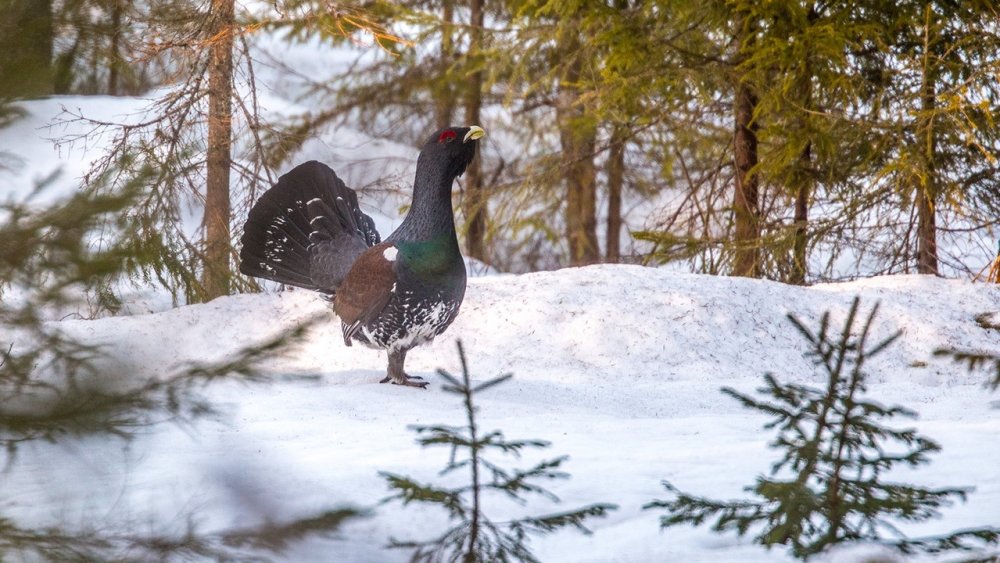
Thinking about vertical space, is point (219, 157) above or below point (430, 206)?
above

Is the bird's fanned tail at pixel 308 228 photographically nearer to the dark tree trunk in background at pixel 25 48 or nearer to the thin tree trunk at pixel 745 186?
the dark tree trunk in background at pixel 25 48

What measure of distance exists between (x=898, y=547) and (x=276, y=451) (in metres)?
2.42

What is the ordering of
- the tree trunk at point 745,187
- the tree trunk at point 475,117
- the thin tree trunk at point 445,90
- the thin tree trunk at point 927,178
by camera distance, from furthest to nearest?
the thin tree trunk at point 445,90 → the tree trunk at point 475,117 → the tree trunk at point 745,187 → the thin tree trunk at point 927,178

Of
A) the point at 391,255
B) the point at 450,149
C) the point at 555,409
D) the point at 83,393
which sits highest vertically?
the point at 450,149

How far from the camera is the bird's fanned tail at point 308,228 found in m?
5.84

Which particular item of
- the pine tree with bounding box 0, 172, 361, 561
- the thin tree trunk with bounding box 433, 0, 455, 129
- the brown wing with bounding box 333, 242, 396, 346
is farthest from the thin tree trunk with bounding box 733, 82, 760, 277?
the pine tree with bounding box 0, 172, 361, 561

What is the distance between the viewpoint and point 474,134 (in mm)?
4938

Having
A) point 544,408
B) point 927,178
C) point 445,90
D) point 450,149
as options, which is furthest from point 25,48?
point 445,90

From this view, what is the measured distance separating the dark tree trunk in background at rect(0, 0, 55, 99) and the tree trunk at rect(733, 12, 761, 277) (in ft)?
23.8

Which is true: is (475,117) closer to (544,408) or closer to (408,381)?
(408,381)

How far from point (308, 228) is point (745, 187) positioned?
4.53m

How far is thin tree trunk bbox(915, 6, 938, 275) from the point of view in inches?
292

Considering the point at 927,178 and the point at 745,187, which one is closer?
the point at 927,178

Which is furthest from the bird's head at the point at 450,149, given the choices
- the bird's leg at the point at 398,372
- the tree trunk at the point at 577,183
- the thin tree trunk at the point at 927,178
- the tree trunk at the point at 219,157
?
the tree trunk at the point at 577,183
